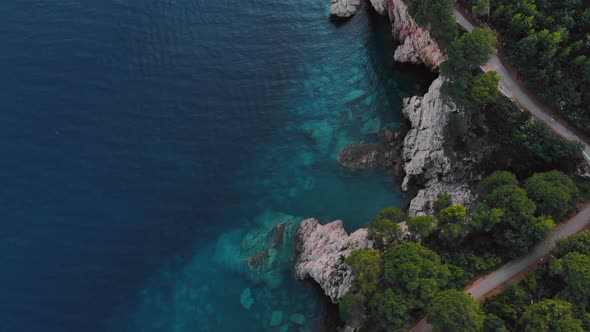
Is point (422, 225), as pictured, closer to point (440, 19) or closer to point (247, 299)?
point (247, 299)

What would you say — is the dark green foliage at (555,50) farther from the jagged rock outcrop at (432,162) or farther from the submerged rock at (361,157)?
the submerged rock at (361,157)

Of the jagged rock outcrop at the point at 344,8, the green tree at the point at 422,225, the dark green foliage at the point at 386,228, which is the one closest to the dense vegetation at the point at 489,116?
the green tree at the point at 422,225

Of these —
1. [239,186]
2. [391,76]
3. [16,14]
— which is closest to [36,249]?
[239,186]

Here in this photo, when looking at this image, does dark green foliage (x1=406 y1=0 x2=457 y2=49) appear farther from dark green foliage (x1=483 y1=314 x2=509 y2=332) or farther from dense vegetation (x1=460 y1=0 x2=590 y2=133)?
dark green foliage (x1=483 y1=314 x2=509 y2=332)

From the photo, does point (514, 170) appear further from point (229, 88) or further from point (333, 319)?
point (229, 88)

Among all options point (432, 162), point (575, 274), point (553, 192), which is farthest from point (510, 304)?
point (432, 162)

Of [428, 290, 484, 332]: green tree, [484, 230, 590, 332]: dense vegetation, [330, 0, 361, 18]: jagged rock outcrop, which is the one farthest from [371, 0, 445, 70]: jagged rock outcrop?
[428, 290, 484, 332]: green tree
